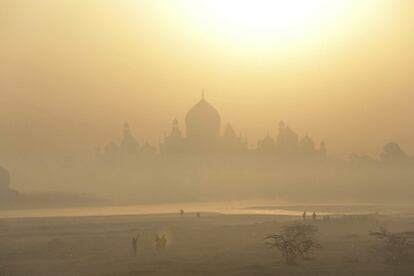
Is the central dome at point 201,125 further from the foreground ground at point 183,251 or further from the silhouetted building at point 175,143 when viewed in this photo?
the foreground ground at point 183,251

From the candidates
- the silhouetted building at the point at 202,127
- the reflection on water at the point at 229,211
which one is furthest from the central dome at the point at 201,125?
the reflection on water at the point at 229,211

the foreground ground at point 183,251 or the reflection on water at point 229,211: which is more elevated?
the reflection on water at point 229,211

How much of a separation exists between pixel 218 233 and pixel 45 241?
10991 millimetres

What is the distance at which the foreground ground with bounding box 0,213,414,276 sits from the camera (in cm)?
2952

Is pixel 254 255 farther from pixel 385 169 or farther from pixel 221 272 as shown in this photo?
pixel 385 169

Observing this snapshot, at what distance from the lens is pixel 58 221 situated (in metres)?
59.6

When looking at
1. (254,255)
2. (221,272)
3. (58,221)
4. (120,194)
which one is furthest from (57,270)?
(120,194)

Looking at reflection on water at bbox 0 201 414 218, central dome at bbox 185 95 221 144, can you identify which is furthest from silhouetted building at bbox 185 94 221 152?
reflection on water at bbox 0 201 414 218

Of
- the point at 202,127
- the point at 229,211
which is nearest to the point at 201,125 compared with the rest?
the point at 202,127

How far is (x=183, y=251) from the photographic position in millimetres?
35562

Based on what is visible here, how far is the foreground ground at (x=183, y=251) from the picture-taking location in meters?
29.5

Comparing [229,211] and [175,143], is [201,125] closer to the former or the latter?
[175,143]

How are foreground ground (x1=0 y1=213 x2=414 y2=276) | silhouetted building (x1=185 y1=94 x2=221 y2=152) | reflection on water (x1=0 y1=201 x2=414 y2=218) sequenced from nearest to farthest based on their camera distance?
1. foreground ground (x1=0 y1=213 x2=414 y2=276)
2. reflection on water (x1=0 y1=201 x2=414 y2=218)
3. silhouetted building (x1=185 y1=94 x2=221 y2=152)

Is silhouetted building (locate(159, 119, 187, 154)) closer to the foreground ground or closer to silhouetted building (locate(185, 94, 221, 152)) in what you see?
silhouetted building (locate(185, 94, 221, 152))
